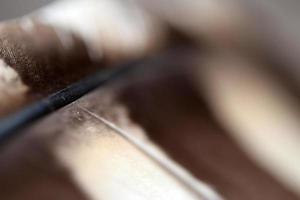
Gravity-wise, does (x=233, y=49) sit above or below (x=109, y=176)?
above

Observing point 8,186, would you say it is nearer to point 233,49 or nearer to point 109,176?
point 109,176

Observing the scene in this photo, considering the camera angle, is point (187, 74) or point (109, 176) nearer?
point (109, 176)

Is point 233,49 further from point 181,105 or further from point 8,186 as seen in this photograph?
point 8,186

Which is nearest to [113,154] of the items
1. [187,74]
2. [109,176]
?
[109,176]
